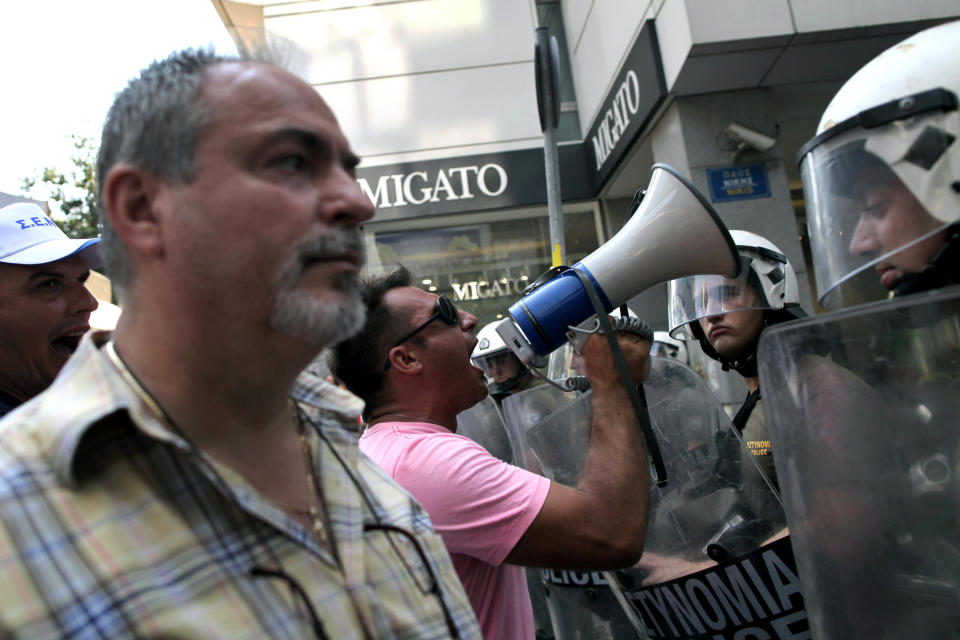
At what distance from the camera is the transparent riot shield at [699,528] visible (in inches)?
64.5

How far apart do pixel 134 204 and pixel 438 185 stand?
7.05 metres

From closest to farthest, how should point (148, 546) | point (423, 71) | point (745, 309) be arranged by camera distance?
point (148, 546) < point (745, 309) < point (423, 71)

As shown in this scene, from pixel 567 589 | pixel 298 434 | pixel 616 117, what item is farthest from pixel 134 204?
pixel 616 117

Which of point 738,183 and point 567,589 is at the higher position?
point 738,183

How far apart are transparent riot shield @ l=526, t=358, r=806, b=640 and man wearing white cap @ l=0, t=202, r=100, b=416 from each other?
149 cm

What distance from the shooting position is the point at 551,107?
3.13 metres

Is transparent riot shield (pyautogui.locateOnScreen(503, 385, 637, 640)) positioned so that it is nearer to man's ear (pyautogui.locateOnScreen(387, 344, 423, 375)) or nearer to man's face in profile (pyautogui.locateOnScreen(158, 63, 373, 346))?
man's ear (pyautogui.locateOnScreen(387, 344, 423, 375))

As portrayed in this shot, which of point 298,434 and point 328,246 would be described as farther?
point 298,434

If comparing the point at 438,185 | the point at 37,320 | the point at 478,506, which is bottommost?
the point at 478,506

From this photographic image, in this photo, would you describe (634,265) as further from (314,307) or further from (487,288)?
(487,288)

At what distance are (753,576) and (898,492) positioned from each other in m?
0.55

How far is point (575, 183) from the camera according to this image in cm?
803

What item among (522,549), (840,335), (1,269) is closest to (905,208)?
(840,335)

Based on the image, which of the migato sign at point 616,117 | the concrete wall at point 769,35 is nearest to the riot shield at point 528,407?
the concrete wall at point 769,35
